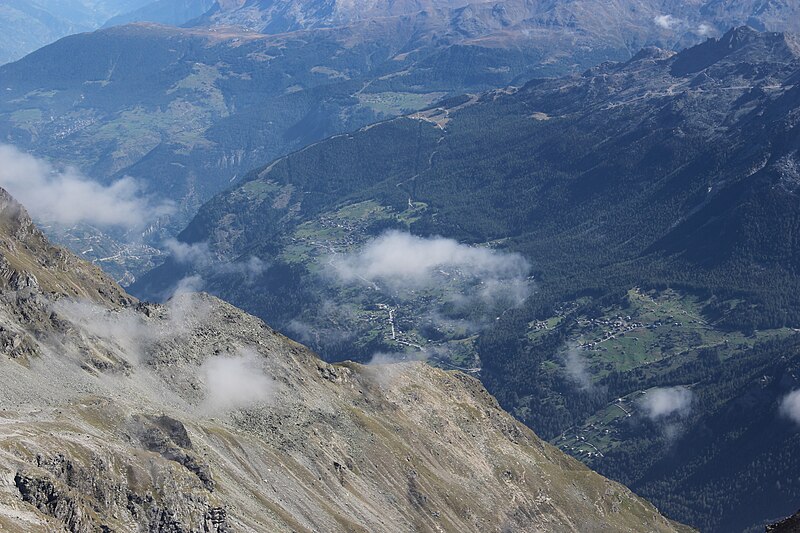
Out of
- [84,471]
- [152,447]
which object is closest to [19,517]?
[84,471]

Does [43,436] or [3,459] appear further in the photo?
[43,436]

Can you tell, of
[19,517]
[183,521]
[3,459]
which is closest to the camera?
[19,517]

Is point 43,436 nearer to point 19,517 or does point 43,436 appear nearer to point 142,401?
point 19,517

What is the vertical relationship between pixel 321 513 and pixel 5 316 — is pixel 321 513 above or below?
below

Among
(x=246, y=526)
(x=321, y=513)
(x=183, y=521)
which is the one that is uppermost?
(x=183, y=521)

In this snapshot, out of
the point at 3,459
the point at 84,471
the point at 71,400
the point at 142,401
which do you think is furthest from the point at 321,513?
the point at 3,459

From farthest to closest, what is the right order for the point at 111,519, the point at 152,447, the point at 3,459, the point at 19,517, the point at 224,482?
the point at 224,482 < the point at 152,447 < the point at 111,519 < the point at 3,459 < the point at 19,517

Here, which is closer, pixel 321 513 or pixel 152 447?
pixel 152 447

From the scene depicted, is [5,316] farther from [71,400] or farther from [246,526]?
[246,526]

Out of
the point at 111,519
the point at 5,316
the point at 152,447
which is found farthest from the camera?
the point at 5,316
